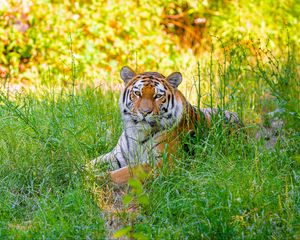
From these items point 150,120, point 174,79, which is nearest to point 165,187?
point 150,120

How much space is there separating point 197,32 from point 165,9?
756 millimetres

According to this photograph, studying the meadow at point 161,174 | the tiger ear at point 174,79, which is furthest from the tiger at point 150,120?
the meadow at point 161,174

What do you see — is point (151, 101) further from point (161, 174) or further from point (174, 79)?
point (161, 174)

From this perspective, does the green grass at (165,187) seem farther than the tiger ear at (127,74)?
No

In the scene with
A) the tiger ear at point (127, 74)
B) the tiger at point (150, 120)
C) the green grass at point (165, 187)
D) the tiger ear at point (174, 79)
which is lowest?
the green grass at point (165, 187)

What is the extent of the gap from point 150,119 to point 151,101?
140mm

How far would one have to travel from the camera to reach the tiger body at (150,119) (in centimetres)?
491

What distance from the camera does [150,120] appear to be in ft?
16.1

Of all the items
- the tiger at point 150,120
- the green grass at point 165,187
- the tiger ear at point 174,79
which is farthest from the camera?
the tiger ear at point 174,79

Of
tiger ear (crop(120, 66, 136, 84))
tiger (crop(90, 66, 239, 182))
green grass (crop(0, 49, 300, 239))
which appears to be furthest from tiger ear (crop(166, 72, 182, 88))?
green grass (crop(0, 49, 300, 239))

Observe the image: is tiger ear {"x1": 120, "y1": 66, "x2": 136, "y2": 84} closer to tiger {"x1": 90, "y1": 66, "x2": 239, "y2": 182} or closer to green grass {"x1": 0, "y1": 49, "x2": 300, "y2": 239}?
tiger {"x1": 90, "y1": 66, "x2": 239, "y2": 182}

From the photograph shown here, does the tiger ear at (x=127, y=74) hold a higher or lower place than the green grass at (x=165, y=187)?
higher

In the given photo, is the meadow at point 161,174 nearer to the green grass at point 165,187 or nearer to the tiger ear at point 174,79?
the green grass at point 165,187

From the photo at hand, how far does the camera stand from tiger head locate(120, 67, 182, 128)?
16.2ft
